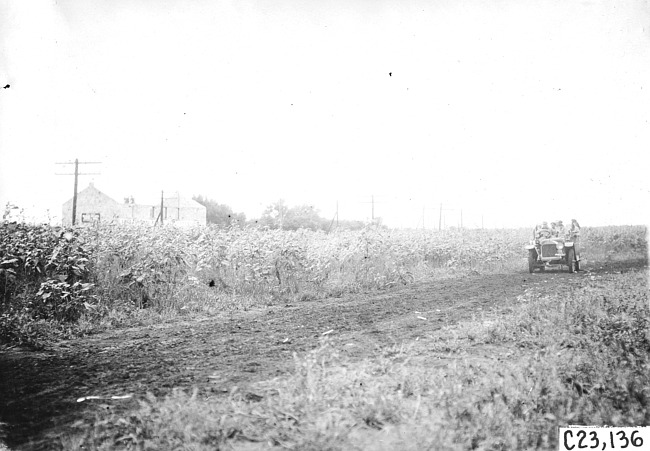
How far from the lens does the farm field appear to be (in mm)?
2545

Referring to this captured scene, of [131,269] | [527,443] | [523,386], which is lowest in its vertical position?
[527,443]

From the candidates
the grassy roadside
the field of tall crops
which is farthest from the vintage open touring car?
the grassy roadside

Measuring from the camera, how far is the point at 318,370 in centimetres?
326

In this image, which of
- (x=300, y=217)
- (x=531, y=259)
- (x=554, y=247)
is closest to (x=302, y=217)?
(x=300, y=217)

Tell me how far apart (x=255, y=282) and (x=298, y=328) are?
3.34m

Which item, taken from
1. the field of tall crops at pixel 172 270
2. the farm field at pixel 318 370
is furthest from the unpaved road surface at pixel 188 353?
the field of tall crops at pixel 172 270

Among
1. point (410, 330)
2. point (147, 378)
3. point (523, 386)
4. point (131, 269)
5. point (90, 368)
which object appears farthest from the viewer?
point (131, 269)

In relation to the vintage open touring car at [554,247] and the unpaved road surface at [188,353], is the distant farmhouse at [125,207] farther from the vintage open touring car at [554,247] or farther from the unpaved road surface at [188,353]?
the unpaved road surface at [188,353]

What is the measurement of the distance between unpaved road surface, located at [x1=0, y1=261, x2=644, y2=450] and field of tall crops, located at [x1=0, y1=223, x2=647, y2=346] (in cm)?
90

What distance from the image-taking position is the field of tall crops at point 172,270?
5.82 meters

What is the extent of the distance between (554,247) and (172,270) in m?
11.0

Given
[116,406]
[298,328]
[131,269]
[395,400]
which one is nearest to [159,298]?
[131,269]

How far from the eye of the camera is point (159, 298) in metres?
6.84

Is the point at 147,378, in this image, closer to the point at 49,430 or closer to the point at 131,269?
the point at 49,430
